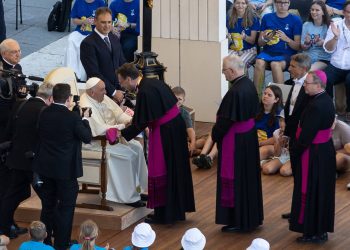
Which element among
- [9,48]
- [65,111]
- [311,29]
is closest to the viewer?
[65,111]

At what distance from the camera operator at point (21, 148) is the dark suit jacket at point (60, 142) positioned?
0.22 meters

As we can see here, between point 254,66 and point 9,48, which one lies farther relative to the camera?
point 254,66

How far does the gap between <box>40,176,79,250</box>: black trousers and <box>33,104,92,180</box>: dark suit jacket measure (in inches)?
4.7

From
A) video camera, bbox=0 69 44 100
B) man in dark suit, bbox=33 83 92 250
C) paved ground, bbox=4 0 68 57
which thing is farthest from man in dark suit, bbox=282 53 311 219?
paved ground, bbox=4 0 68 57

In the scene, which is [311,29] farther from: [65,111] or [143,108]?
[65,111]

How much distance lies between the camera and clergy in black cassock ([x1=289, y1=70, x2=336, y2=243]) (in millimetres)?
12141

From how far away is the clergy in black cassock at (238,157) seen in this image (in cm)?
1241

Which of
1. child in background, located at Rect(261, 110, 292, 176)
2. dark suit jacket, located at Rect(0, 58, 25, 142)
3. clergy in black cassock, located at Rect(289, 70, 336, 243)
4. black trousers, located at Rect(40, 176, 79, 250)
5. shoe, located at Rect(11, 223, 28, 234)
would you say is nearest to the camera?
black trousers, located at Rect(40, 176, 79, 250)

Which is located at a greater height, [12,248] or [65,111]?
[65,111]

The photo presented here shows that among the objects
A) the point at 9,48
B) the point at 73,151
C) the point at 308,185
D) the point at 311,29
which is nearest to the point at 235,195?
the point at 308,185

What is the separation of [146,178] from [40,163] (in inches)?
64.4

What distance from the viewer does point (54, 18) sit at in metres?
19.3

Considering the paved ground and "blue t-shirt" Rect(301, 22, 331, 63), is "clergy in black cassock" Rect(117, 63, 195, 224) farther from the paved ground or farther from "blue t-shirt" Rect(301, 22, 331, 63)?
the paved ground

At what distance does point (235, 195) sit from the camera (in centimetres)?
1260
